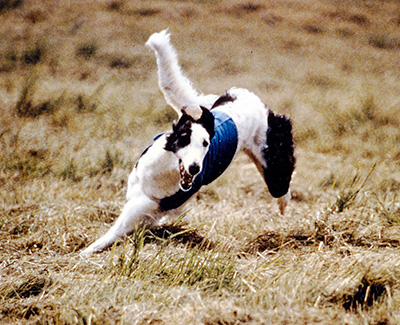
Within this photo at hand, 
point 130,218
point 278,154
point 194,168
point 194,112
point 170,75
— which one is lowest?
point 130,218

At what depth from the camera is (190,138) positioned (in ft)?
8.04

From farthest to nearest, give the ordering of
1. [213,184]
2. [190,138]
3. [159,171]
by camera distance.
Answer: [213,184] → [159,171] → [190,138]

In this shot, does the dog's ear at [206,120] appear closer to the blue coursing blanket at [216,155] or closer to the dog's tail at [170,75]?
the blue coursing blanket at [216,155]

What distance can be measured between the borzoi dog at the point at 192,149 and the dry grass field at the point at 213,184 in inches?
8.5

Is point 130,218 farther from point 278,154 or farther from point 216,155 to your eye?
point 278,154

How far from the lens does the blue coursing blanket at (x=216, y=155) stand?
2.75m

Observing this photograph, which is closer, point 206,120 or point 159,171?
point 206,120

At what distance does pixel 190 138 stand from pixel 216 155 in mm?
412

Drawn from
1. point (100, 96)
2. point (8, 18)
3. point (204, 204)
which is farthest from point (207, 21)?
point (204, 204)

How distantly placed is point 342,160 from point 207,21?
644cm

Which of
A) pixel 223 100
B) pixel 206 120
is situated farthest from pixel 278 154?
pixel 206 120

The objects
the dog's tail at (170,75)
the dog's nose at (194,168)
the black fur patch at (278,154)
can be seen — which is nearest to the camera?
the dog's nose at (194,168)

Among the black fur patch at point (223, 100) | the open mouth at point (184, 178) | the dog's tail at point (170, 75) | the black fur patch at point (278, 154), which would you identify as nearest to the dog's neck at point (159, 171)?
the open mouth at point (184, 178)

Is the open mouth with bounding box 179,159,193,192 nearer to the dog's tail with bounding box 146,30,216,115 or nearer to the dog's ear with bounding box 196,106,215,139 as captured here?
the dog's ear with bounding box 196,106,215,139
